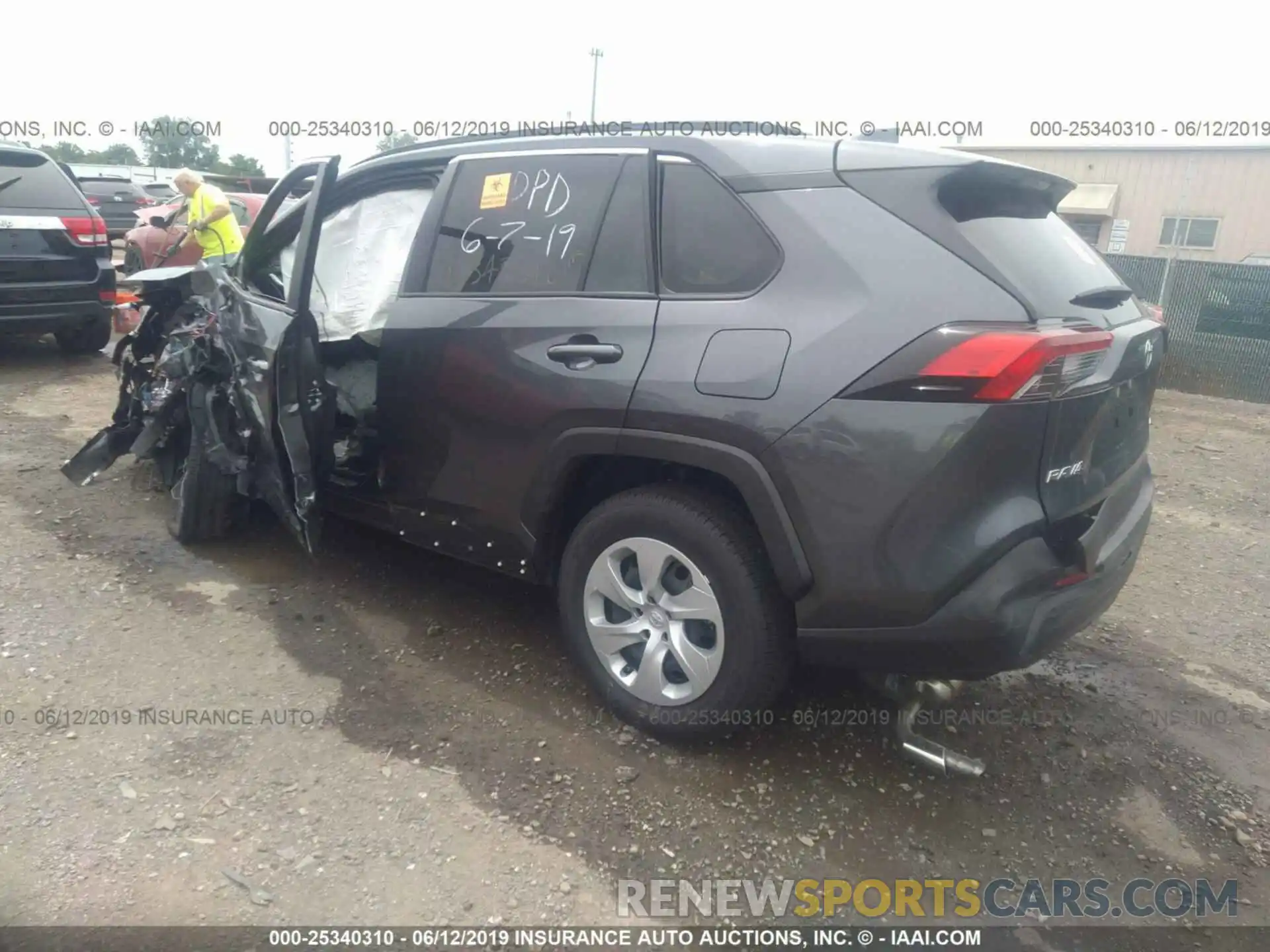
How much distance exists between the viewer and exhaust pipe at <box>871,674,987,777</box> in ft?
8.71

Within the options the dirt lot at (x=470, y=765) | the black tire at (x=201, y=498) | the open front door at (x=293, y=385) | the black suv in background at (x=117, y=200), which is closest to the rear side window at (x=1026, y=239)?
the dirt lot at (x=470, y=765)

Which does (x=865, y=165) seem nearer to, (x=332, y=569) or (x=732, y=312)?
(x=732, y=312)

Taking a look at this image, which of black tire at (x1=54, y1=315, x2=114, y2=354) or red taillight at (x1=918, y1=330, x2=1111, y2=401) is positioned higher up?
red taillight at (x1=918, y1=330, x2=1111, y2=401)

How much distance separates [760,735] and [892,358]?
1.36 m

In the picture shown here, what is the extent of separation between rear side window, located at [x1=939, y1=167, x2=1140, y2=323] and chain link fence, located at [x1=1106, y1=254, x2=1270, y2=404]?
7.48m

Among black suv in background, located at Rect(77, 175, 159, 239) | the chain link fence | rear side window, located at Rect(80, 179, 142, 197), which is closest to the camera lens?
the chain link fence

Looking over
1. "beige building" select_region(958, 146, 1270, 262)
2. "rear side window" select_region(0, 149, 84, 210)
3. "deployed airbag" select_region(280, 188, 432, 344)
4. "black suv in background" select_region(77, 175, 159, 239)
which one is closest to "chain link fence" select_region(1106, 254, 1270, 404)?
"deployed airbag" select_region(280, 188, 432, 344)

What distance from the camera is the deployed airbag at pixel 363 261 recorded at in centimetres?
390

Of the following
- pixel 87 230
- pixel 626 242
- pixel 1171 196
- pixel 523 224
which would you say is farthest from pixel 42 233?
pixel 1171 196

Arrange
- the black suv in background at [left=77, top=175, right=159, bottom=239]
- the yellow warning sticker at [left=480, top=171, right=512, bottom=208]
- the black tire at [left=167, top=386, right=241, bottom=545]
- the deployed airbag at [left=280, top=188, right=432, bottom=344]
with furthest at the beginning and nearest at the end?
the black suv in background at [left=77, top=175, right=159, bottom=239] < the black tire at [left=167, top=386, right=241, bottom=545] < the deployed airbag at [left=280, top=188, right=432, bottom=344] < the yellow warning sticker at [left=480, top=171, right=512, bottom=208]

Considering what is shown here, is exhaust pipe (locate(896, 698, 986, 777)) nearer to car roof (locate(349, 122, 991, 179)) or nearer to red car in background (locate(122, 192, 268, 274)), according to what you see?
car roof (locate(349, 122, 991, 179))

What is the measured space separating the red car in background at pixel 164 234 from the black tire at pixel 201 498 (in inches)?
103

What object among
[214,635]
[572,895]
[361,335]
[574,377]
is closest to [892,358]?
[574,377]

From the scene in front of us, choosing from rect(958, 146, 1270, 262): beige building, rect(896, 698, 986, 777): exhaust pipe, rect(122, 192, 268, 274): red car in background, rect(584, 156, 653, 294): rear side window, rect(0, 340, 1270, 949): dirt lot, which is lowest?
rect(0, 340, 1270, 949): dirt lot
